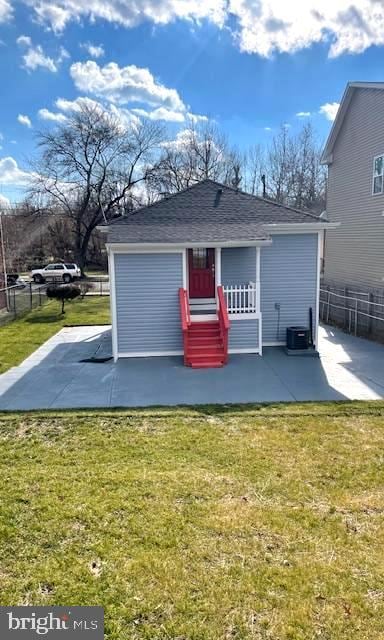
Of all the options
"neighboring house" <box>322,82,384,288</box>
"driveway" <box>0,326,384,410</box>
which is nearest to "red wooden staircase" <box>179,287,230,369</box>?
"driveway" <box>0,326,384,410</box>

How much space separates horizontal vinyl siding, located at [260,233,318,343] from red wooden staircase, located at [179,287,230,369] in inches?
60.5

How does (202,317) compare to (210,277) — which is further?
(210,277)

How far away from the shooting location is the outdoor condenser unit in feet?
32.7

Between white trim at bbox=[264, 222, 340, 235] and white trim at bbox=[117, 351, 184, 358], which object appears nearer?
white trim at bbox=[117, 351, 184, 358]

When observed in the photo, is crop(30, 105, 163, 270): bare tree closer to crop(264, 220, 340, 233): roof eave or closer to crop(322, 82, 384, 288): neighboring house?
crop(322, 82, 384, 288): neighboring house

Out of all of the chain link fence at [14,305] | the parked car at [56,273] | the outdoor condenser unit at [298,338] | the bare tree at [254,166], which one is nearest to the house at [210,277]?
the outdoor condenser unit at [298,338]

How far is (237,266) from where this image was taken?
34.7 feet

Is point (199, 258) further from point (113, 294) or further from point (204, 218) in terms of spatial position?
point (113, 294)

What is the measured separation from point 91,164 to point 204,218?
27.4 metres

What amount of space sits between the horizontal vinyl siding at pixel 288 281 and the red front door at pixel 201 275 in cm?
142

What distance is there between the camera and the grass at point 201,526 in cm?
259

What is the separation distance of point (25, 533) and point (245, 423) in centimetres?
316

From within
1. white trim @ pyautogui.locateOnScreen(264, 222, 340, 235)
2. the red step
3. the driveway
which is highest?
white trim @ pyautogui.locateOnScreen(264, 222, 340, 235)

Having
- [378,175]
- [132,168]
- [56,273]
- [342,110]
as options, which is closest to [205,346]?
[378,175]
